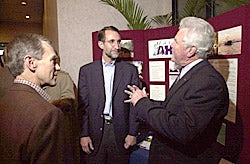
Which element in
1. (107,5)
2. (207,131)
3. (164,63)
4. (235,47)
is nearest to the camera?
(207,131)

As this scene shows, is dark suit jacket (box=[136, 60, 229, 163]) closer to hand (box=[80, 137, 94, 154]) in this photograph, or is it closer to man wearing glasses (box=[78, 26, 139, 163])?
man wearing glasses (box=[78, 26, 139, 163])

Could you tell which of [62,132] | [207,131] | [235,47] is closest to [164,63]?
[235,47]

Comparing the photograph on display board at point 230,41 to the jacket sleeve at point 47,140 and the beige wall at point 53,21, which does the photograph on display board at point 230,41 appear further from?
the beige wall at point 53,21

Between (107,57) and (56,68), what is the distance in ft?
3.17

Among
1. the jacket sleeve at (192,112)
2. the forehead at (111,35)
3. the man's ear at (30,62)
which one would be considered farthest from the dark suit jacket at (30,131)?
the forehead at (111,35)

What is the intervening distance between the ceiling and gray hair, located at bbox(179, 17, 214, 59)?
583 cm

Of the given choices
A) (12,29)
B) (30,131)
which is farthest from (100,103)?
(12,29)

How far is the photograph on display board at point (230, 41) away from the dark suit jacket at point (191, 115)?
27 centimetres

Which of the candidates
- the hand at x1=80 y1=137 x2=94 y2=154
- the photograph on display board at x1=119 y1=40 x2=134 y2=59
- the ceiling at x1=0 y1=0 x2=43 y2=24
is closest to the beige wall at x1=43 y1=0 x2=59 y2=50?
the photograph on display board at x1=119 y1=40 x2=134 y2=59

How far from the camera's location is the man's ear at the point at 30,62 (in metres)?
1.07

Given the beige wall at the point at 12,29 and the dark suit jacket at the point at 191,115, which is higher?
the beige wall at the point at 12,29

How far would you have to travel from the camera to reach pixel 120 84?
6.87ft

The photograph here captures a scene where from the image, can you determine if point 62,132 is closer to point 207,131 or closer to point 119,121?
point 207,131

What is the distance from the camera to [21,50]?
1059 millimetres
